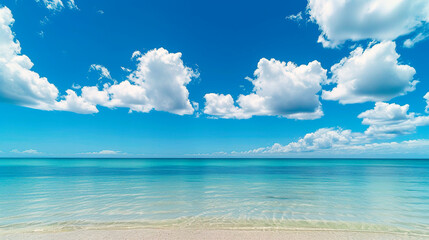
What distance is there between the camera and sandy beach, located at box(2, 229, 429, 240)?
769 cm

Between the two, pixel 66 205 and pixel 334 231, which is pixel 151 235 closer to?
pixel 334 231

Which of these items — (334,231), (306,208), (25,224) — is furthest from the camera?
(306,208)

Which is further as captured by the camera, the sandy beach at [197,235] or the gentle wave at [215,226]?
the gentle wave at [215,226]

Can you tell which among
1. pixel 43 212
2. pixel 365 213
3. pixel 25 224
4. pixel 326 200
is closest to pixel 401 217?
pixel 365 213

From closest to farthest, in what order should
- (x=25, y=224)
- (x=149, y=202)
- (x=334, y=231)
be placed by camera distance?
(x=334, y=231), (x=25, y=224), (x=149, y=202)

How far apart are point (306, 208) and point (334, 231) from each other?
3.95m

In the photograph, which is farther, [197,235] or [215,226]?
[215,226]

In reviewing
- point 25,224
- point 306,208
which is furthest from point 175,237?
point 306,208

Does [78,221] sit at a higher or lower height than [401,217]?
higher

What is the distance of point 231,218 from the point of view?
10.1m

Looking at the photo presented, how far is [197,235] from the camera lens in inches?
311

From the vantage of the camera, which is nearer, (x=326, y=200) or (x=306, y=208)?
(x=306, y=208)

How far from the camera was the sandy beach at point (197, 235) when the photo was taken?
7.69m

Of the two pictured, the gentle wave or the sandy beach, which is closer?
the sandy beach
